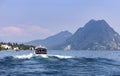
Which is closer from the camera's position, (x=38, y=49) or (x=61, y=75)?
(x=61, y=75)

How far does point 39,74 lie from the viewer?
63.7m

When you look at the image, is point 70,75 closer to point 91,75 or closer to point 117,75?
point 91,75

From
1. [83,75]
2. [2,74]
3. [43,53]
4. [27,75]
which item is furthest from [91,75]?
[43,53]

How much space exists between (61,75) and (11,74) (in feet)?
26.8

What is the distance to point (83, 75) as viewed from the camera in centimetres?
6334

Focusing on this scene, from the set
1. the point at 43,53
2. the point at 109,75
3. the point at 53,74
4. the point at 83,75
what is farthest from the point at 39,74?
the point at 43,53

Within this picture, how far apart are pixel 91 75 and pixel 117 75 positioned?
4302 millimetres

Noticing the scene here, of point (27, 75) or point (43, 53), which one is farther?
point (43, 53)

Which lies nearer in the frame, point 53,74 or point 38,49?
point 53,74

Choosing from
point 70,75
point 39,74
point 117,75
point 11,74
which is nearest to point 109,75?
point 117,75

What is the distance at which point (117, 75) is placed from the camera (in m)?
62.9

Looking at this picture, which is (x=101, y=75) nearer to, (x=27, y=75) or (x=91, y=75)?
(x=91, y=75)

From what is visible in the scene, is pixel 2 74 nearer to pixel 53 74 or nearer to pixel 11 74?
pixel 11 74

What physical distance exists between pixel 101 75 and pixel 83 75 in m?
2.97
